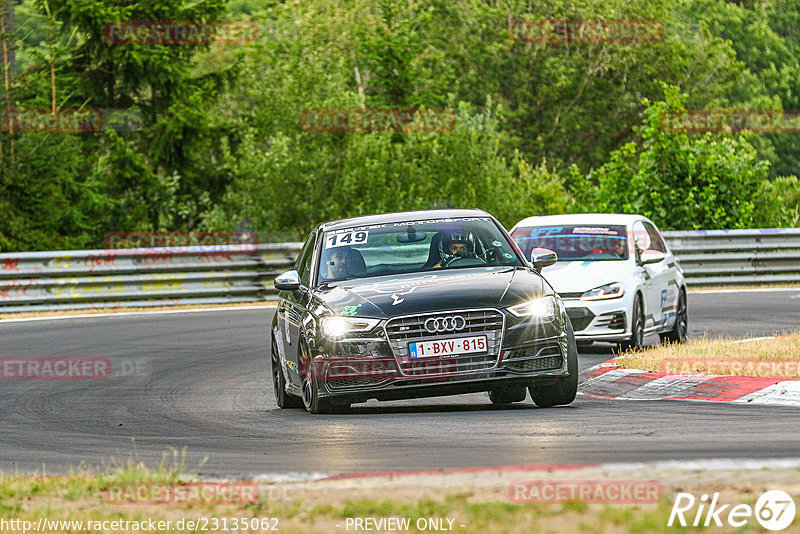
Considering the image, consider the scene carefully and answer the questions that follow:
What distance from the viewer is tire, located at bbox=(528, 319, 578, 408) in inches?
400

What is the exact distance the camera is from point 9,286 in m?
22.1

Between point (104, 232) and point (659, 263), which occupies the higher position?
point (659, 263)

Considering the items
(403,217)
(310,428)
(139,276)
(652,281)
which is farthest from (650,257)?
(139,276)

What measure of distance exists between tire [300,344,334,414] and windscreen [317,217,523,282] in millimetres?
818

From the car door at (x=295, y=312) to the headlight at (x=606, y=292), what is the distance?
4.04m

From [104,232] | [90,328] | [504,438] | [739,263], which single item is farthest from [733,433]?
[104,232]

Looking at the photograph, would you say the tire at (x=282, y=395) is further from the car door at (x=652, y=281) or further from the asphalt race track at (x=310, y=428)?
the car door at (x=652, y=281)

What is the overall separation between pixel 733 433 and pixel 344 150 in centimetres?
2499

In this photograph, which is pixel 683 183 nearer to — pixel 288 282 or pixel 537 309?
pixel 288 282

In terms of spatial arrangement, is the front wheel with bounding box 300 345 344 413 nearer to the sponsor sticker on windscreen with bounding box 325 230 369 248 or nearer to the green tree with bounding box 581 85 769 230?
the sponsor sticker on windscreen with bounding box 325 230 369 248

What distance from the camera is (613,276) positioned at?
15266 millimetres

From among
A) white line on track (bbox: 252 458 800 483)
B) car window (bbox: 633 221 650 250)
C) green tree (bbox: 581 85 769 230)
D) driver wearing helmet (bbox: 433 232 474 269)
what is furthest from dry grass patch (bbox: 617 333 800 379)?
green tree (bbox: 581 85 769 230)

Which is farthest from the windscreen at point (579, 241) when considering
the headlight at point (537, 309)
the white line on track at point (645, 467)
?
the white line on track at point (645, 467)

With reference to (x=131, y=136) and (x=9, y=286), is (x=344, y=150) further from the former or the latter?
(x=9, y=286)
